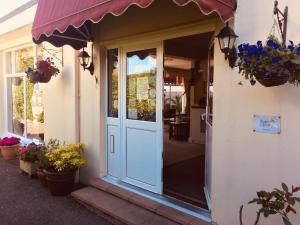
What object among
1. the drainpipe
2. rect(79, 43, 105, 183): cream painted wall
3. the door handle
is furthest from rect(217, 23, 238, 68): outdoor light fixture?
the drainpipe

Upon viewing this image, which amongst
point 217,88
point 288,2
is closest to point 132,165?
point 217,88

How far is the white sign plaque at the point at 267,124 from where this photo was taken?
9.45 ft

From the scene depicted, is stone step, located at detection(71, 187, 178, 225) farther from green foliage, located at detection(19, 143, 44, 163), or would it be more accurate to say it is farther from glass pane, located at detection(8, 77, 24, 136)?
glass pane, located at detection(8, 77, 24, 136)

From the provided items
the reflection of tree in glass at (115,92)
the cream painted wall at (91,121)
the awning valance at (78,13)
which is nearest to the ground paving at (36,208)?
the cream painted wall at (91,121)

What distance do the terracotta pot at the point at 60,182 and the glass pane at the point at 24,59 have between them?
4.08 meters

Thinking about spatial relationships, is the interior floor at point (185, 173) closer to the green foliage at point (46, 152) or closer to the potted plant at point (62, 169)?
the potted plant at point (62, 169)

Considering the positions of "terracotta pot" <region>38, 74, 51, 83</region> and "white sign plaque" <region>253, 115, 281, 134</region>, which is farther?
"terracotta pot" <region>38, 74, 51, 83</region>

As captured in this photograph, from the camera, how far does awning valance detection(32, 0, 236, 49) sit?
8.98 feet

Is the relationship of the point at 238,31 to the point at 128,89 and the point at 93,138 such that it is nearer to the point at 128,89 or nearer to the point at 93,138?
the point at 128,89

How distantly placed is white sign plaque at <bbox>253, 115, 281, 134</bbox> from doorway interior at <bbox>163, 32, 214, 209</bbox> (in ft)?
5.20

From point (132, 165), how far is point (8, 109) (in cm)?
609

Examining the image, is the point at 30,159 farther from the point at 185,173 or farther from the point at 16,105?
the point at 16,105

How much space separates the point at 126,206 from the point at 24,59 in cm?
585

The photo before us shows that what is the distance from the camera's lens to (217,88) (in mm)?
3359
